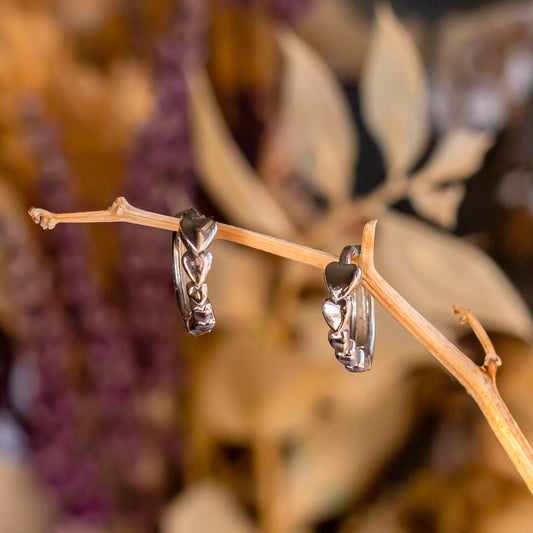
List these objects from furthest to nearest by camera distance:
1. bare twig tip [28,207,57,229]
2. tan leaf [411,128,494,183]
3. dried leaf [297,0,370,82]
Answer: dried leaf [297,0,370,82], tan leaf [411,128,494,183], bare twig tip [28,207,57,229]

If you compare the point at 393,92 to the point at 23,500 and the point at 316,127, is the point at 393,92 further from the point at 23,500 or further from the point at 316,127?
the point at 23,500

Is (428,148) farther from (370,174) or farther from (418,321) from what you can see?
(418,321)

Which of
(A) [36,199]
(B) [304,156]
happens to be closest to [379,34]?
(B) [304,156]

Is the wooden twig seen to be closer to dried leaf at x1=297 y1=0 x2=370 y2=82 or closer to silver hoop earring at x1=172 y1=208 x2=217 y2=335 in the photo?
silver hoop earring at x1=172 y1=208 x2=217 y2=335

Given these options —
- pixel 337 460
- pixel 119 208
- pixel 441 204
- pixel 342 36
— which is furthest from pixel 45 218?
pixel 342 36

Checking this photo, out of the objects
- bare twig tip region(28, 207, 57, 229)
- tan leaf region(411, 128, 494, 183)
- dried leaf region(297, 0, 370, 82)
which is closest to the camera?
bare twig tip region(28, 207, 57, 229)

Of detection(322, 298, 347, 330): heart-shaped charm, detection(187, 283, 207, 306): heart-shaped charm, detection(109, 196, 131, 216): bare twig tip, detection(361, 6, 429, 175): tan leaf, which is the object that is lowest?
detection(322, 298, 347, 330): heart-shaped charm

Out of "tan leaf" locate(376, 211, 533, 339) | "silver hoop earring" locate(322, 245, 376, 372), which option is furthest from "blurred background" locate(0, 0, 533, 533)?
"silver hoop earring" locate(322, 245, 376, 372)

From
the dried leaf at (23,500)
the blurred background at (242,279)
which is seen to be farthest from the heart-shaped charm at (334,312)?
the dried leaf at (23,500)
